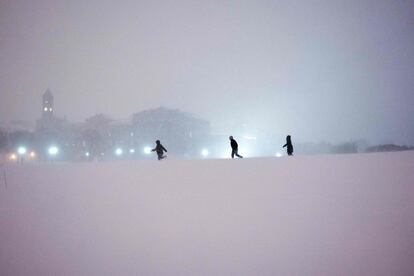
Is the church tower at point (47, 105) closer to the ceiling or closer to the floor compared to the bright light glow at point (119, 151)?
closer to the ceiling

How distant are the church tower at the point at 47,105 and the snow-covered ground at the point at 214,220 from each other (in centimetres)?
8038

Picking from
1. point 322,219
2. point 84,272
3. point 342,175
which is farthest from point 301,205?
point 84,272

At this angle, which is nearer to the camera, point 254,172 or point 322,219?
point 322,219

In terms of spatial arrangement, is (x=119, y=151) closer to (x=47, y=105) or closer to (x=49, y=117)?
(x=49, y=117)

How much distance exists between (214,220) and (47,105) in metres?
86.1

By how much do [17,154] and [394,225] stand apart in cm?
7133

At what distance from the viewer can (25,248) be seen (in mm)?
6031

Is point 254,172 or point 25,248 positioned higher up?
point 254,172

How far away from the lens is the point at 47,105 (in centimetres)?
7900

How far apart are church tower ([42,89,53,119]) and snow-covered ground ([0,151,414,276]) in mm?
80383

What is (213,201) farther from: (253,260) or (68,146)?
(68,146)

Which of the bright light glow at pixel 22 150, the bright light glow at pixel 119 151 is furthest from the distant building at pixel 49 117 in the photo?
the bright light glow at pixel 119 151

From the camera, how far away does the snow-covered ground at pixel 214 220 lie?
580 centimetres

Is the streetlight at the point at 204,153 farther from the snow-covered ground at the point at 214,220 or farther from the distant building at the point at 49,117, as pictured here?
the snow-covered ground at the point at 214,220
